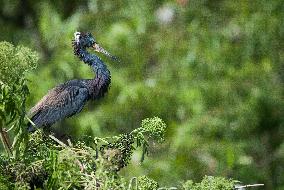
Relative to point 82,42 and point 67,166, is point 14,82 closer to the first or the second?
point 67,166

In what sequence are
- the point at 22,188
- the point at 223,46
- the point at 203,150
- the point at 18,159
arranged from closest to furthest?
the point at 22,188 < the point at 18,159 < the point at 203,150 < the point at 223,46

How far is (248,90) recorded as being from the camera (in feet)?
29.1

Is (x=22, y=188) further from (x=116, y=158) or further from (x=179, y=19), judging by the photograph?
(x=179, y=19)

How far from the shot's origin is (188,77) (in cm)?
879

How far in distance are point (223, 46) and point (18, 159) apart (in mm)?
5295

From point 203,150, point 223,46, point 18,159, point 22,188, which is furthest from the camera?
point 223,46

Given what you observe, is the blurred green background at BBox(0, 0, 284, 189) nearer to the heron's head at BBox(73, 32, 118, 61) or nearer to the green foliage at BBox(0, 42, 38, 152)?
the heron's head at BBox(73, 32, 118, 61)

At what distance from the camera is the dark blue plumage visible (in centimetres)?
520

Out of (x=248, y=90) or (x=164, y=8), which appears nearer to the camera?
(x=248, y=90)

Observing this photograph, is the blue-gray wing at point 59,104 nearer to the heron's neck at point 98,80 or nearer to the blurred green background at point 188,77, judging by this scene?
the heron's neck at point 98,80

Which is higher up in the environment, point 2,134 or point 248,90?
point 248,90

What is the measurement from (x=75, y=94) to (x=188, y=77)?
3.59 meters

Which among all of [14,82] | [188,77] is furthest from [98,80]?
[188,77]

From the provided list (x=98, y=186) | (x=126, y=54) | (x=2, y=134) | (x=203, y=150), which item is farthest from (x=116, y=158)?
(x=126, y=54)
